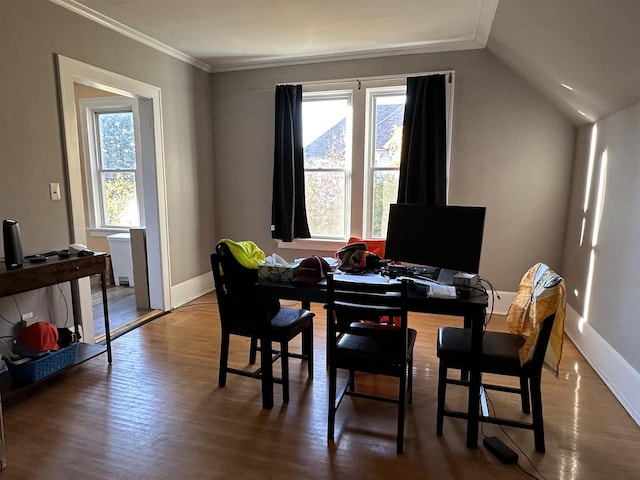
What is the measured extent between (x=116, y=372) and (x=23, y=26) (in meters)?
2.44

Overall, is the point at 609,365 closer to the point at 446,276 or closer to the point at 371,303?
the point at 446,276

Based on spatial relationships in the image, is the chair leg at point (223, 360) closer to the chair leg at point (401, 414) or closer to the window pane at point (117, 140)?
the chair leg at point (401, 414)

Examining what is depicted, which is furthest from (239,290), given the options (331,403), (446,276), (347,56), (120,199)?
(120,199)

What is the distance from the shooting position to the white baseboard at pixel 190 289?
4.16m

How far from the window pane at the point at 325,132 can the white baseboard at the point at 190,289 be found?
1.85m

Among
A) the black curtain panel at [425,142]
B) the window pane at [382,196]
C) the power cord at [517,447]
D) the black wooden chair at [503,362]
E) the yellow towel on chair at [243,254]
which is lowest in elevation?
the power cord at [517,447]

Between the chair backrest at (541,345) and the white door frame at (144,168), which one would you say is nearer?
the chair backrest at (541,345)

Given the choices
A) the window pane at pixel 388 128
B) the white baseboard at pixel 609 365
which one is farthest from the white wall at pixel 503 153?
the white baseboard at pixel 609 365

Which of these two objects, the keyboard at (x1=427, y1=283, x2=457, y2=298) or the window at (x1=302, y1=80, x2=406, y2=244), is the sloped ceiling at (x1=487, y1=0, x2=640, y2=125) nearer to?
the window at (x1=302, y1=80, x2=406, y2=244)

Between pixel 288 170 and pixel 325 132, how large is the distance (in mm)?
601

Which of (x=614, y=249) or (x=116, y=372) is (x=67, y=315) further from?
(x=614, y=249)

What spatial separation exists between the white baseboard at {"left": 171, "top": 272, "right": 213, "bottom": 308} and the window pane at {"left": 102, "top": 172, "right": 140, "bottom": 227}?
53.6 inches

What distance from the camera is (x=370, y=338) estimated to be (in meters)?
2.15

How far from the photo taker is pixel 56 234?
9.43 feet
